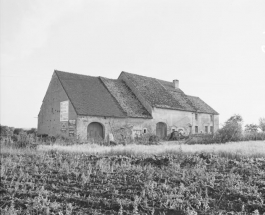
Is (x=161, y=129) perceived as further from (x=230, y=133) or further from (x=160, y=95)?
(x=230, y=133)

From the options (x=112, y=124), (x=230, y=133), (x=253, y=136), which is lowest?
(x=253, y=136)

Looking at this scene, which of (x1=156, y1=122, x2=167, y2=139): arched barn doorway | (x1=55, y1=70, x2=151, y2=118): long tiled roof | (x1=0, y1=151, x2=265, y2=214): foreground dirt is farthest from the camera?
(x1=156, y1=122, x2=167, y2=139): arched barn doorway

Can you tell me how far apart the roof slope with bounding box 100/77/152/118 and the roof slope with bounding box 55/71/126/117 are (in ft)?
2.16

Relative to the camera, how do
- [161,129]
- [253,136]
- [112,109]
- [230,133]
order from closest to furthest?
[230,133] → [253,136] → [112,109] → [161,129]

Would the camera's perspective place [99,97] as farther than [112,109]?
Yes

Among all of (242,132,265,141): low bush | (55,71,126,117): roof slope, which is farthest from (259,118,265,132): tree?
(55,71,126,117): roof slope

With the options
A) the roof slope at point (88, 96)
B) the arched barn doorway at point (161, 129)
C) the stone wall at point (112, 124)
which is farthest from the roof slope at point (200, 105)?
the roof slope at point (88, 96)

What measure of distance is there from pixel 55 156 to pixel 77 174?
3327 millimetres

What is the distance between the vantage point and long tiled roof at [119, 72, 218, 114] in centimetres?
2666

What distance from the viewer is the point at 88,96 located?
22.8 meters

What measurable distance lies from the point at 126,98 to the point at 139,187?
1960 centimetres

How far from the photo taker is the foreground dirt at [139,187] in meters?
5.19

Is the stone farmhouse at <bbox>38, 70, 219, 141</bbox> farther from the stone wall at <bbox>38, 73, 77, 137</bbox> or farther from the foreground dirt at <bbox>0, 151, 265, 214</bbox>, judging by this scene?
the foreground dirt at <bbox>0, 151, 265, 214</bbox>

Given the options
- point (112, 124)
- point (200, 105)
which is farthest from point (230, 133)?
point (200, 105)
